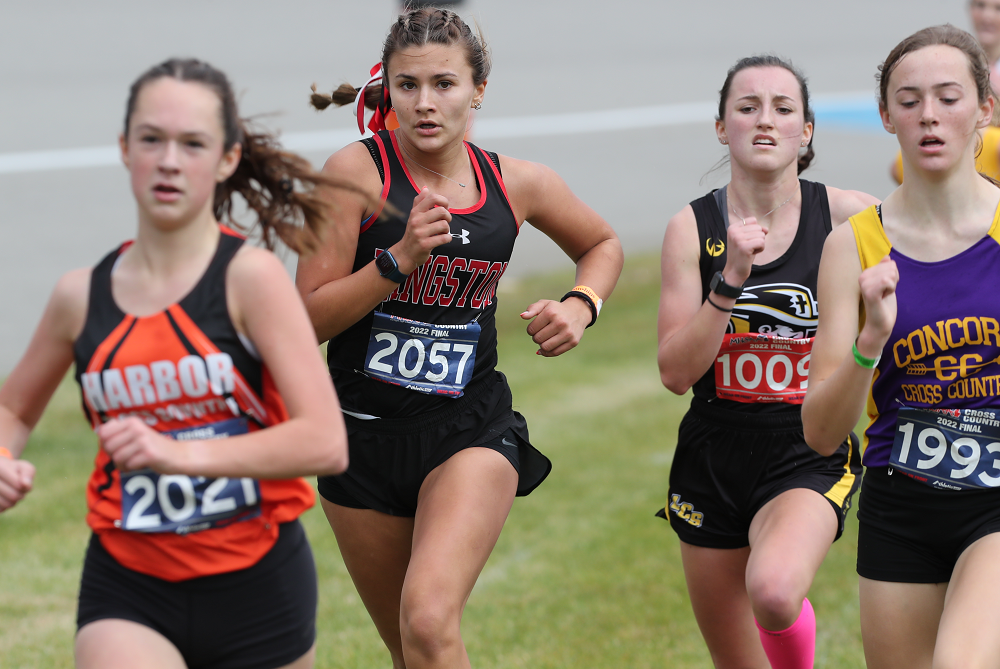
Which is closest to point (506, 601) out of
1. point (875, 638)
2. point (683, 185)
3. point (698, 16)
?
point (875, 638)

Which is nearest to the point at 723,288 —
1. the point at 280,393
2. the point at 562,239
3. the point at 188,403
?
the point at 562,239

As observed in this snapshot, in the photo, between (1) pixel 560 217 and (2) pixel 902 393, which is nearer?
(2) pixel 902 393

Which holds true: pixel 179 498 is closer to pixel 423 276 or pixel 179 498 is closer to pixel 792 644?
pixel 423 276

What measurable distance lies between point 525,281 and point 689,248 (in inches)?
282

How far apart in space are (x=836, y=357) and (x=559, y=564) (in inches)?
126

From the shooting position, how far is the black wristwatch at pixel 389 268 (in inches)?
132

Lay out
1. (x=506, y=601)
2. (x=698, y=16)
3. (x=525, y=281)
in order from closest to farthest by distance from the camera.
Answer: (x=506, y=601) → (x=525, y=281) → (x=698, y=16)

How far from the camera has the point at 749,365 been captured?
3732 millimetres

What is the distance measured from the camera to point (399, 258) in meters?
3.33

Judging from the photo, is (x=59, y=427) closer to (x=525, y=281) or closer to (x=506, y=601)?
(x=506, y=601)

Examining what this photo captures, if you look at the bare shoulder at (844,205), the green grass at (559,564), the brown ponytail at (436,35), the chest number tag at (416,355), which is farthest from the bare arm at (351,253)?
the green grass at (559,564)

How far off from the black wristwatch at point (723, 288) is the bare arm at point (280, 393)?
1365 mm

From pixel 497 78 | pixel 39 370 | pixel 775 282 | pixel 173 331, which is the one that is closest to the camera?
pixel 173 331

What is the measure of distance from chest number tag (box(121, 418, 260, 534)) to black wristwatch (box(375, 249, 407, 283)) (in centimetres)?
89
